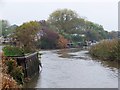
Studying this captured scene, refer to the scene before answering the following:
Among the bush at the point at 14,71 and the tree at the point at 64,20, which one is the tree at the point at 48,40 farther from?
the bush at the point at 14,71

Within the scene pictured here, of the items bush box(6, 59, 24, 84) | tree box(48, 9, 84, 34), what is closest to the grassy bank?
bush box(6, 59, 24, 84)

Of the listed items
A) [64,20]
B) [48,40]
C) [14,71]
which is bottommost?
[14,71]

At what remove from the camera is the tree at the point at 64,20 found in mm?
65938

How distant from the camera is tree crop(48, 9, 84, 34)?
216ft

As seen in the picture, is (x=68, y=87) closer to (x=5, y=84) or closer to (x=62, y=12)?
(x=5, y=84)

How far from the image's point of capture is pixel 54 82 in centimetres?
1405

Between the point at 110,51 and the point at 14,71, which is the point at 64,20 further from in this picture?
the point at 14,71

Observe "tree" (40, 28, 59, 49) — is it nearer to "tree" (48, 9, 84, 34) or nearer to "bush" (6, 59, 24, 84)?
"tree" (48, 9, 84, 34)

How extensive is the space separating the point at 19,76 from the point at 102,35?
2380 inches

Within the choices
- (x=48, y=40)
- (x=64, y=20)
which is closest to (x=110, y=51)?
(x=48, y=40)

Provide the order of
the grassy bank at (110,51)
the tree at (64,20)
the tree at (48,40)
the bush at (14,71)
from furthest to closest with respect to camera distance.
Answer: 1. the tree at (64,20)
2. the tree at (48,40)
3. the grassy bank at (110,51)
4. the bush at (14,71)

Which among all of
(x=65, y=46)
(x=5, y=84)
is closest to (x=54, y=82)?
(x=5, y=84)

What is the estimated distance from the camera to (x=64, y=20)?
66.6m

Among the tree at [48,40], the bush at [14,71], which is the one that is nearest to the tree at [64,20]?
the tree at [48,40]
